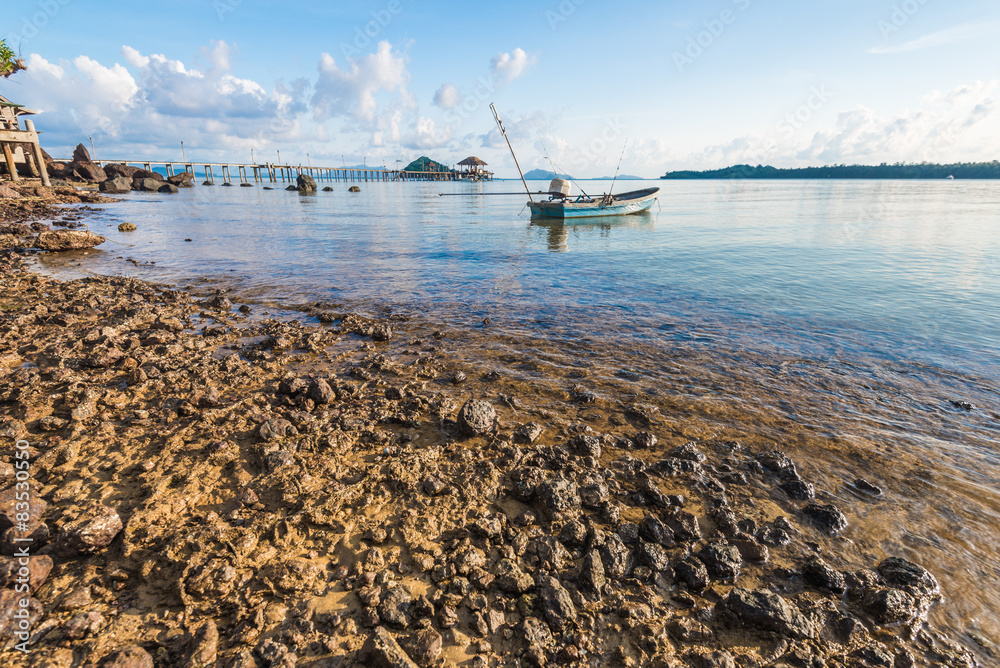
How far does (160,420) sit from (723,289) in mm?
15795

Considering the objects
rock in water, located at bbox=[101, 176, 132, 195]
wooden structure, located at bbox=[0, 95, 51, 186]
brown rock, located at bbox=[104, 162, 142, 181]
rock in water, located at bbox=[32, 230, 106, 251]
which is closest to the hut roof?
wooden structure, located at bbox=[0, 95, 51, 186]

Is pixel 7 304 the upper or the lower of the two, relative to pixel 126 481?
upper

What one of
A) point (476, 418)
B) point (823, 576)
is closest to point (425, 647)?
point (476, 418)

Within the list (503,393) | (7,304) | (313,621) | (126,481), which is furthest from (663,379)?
(7,304)

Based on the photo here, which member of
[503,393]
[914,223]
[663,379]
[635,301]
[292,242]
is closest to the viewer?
[503,393]

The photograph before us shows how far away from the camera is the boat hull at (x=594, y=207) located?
1393 inches

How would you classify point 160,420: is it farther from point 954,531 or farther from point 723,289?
point 723,289

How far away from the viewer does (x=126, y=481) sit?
4102 mm

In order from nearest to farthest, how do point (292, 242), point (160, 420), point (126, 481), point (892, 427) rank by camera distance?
point (126, 481) < point (160, 420) < point (892, 427) < point (292, 242)

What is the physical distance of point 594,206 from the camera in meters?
35.6

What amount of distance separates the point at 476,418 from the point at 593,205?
3395 cm

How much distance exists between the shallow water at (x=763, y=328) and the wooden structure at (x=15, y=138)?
1239 inches

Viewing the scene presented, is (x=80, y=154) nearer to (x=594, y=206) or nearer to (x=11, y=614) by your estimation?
(x=594, y=206)

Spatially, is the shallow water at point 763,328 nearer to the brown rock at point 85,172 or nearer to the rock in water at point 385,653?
the rock in water at point 385,653
